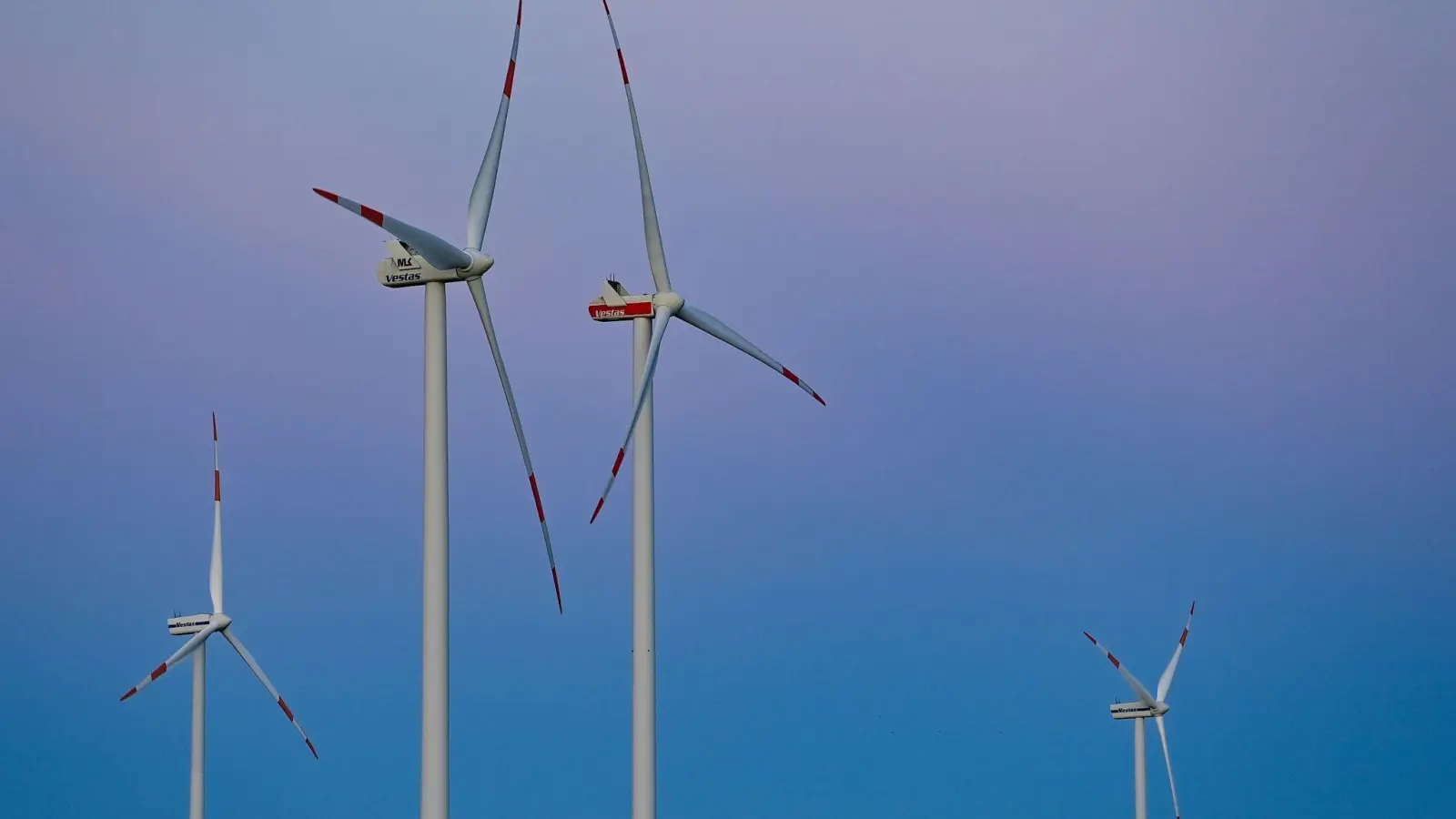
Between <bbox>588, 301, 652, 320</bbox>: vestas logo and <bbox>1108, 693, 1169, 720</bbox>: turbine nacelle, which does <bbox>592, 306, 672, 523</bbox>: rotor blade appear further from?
<bbox>1108, 693, 1169, 720</bbox>: turbine nacelle

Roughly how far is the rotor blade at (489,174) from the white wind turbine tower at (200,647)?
12.4m

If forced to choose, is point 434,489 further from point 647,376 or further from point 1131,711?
point 1131,711

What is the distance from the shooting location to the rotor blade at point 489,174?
35.7 m

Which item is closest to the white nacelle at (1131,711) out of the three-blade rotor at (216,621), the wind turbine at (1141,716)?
the wind turbine at (1141,716)

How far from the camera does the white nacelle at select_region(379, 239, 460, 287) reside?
33.0 metres

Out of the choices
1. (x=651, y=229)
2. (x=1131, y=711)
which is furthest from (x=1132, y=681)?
(x=651, y=229)

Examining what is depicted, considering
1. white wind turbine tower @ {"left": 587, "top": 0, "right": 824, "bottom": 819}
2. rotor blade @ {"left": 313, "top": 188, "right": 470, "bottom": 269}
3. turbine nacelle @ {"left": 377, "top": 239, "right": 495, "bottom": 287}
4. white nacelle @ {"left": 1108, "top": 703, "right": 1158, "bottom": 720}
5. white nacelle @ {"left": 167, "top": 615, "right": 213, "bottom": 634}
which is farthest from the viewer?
white nacelle @ {"left": 1108, "top": 703, "right": 1158, "bottom": 720}

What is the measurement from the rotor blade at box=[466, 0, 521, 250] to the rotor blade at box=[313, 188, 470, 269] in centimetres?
185

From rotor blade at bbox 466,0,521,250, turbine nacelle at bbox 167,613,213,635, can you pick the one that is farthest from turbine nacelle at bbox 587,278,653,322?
turbine nacelle at bbox 167,613,213,635

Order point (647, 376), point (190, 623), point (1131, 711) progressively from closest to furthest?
point (647, 376), point (190, 623), point (1131, 711)

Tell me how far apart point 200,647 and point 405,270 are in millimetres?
18099

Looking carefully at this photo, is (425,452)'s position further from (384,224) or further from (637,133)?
(637,133)

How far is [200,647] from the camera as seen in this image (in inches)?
1876

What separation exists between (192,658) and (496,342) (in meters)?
16.7
